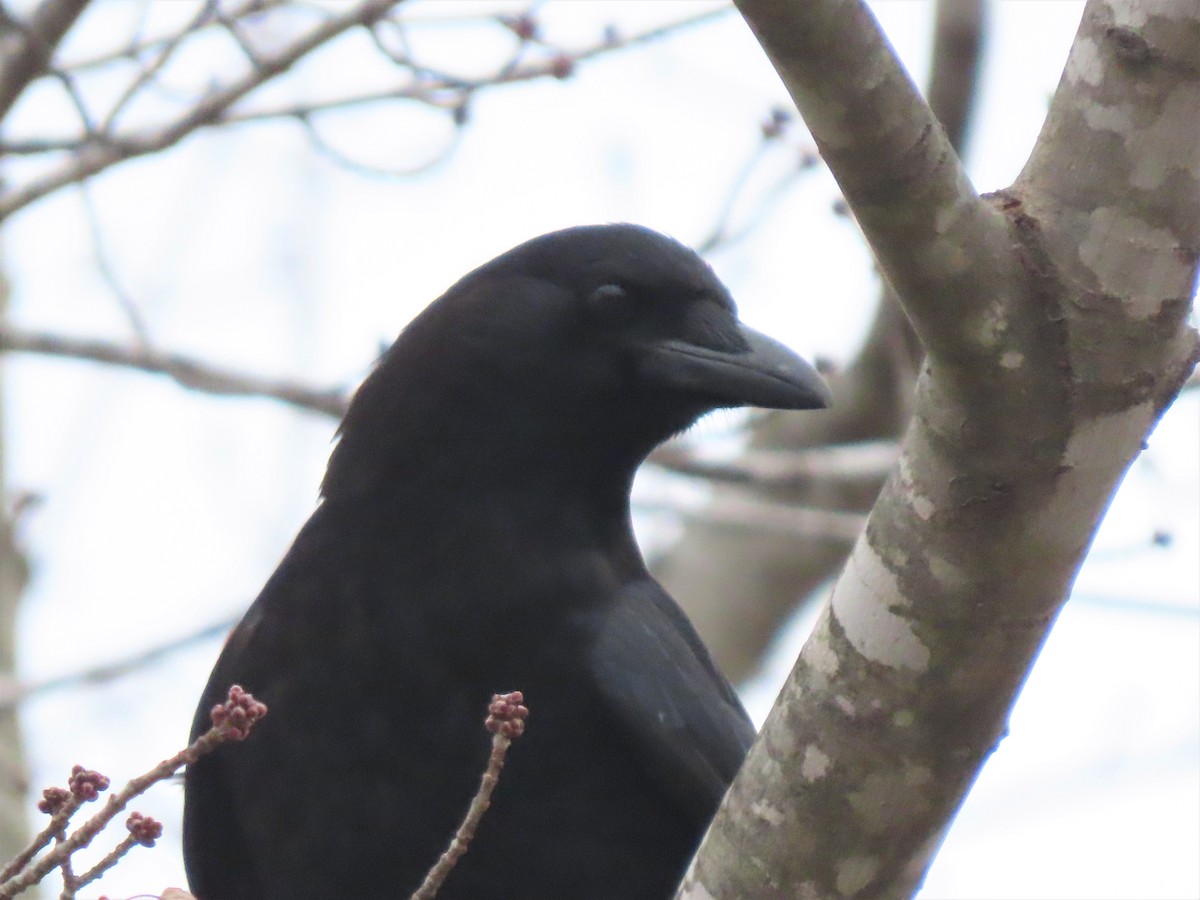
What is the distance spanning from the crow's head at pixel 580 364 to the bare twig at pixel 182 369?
3.40 feet

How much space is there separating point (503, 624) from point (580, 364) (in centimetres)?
59

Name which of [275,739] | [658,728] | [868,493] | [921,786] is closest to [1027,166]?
[921,786]

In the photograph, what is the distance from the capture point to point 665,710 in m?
3.52

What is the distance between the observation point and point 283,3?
182 inches

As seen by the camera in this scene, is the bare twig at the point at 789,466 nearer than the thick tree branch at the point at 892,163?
No

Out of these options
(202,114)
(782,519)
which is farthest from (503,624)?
(782,519)

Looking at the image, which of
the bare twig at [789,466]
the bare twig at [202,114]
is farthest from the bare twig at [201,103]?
the bare twig at [789,466]

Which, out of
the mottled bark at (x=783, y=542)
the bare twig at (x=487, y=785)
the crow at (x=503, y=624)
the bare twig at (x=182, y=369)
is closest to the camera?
the bare twig at (x=487, y=785)

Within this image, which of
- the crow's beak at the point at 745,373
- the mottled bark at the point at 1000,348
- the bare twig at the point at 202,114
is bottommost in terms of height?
the mottled bark at the point at 1000,348

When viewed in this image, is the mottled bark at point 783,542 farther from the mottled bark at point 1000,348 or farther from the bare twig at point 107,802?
the bare twig at point 107,802

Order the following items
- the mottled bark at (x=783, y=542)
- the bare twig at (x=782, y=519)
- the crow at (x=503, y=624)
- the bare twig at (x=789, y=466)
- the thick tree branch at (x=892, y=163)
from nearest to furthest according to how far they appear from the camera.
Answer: the thick tree branch at (x=892, y=163)
the crow at (x=503, y=624)
the bare twig at (x=789, y=466)
the bare twig at (x=782, y=519)
the mottled bark at (x=783, y=542)

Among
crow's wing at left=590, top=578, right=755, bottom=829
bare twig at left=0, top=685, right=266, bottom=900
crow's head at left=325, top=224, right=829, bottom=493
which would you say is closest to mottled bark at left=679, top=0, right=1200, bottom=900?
bare twig at left=0, top=685, right=266, bottom=900

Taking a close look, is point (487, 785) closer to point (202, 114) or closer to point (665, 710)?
point (665, 710)

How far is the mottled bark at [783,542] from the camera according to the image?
6809 mm
